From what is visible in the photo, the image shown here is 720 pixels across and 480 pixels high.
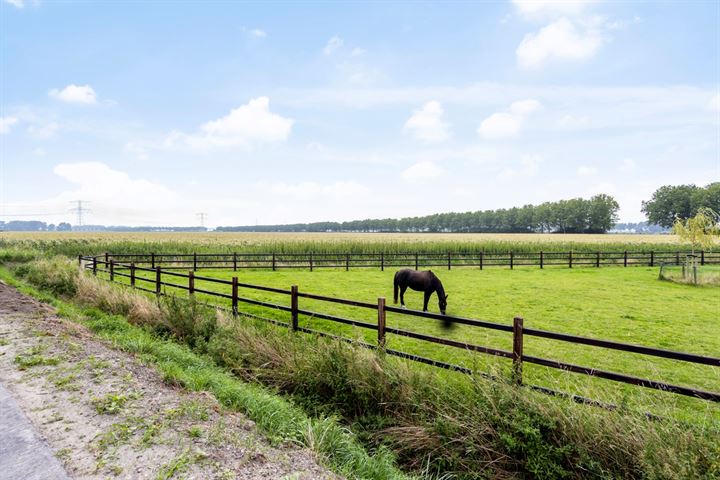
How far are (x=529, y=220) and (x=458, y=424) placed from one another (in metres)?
131

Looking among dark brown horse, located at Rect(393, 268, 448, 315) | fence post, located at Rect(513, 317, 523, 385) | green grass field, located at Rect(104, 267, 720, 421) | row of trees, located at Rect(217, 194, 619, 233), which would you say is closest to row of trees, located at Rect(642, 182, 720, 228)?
row of trees, located at Rect(217, 194, 619, 233)

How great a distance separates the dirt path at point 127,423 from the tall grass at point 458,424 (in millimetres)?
418

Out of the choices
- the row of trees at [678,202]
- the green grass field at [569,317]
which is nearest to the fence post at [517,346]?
the green grass field at [569,317]

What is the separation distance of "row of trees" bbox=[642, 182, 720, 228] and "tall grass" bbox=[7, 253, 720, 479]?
104 metres

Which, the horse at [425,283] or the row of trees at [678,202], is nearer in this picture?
the horse at [425,283]

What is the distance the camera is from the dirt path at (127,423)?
312 centimetres

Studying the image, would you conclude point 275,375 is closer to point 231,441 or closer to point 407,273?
point 231,441

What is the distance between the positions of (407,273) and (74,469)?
8.91 metres

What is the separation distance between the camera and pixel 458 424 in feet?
12.6

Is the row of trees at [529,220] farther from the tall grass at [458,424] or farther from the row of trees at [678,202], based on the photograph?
the tall grass at [458,424]

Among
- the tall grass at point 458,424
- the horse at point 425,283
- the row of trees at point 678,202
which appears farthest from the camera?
the row of trees at point 678,202

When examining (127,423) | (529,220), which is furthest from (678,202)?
(127,423)

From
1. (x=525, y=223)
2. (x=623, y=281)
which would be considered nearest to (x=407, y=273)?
(x=623, y=281)

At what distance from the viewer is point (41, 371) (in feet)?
16.7
